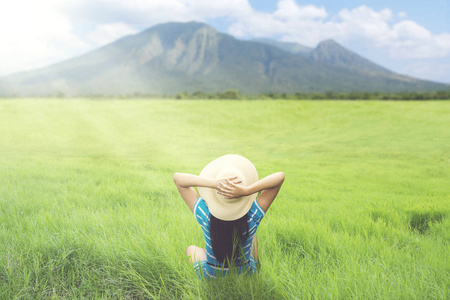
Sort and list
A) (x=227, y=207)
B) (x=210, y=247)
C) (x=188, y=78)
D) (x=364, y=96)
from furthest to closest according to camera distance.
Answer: (x=188, y=78) < (x=364, y=96) < (x=210, y=247) < (x=227, y=207)

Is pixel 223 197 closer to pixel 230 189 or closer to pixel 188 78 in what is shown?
pixel 230 189

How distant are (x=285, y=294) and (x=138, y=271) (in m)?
1.04

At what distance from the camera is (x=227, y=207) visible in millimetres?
1597

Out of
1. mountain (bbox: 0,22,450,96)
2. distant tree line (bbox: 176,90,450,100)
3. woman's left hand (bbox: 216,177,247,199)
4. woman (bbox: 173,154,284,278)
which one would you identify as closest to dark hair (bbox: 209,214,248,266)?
woman (bbox: 173,154,284,278)

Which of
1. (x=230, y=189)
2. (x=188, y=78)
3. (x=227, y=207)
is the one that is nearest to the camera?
(x=230, y=189)

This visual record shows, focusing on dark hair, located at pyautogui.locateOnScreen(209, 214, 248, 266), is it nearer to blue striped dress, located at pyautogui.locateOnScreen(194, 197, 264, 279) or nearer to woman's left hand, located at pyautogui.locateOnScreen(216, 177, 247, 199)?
blue striped dress, located at pyautogui.locateOnScreen(194, 197, 264, 279)

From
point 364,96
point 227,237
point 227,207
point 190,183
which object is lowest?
point 227,237

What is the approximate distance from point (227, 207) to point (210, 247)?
423 millimetres

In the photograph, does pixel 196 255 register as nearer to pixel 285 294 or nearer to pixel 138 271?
pixel 138 271

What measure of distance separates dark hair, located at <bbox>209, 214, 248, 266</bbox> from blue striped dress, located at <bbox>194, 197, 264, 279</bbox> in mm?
42

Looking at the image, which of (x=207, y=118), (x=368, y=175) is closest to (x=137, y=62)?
(x=207, y=118)

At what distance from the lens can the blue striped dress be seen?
5.86 ft

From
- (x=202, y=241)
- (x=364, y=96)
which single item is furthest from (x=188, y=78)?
(x=202, y=241)

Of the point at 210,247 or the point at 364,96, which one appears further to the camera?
the point at 364,96
